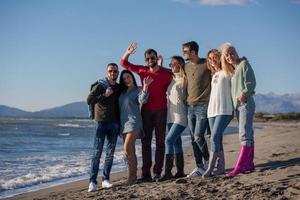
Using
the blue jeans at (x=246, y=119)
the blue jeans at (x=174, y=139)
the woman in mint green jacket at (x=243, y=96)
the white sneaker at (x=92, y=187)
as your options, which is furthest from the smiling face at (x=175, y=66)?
the white sneaker at (x=92, y=187)

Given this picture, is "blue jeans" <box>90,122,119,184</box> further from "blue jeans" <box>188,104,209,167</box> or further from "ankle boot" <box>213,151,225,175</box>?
"ankle boot" <box>213,151,225,175</box>

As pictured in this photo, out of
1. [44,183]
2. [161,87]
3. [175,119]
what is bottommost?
[44,183]

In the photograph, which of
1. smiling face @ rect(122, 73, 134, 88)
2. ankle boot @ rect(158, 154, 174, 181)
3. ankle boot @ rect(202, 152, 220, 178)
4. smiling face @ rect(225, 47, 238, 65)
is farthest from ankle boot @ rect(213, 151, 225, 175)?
smiling face @ rect(122, 73, 134, 88)

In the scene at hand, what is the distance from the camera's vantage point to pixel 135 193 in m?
5.81

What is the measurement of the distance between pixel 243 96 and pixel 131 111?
63.4 inches

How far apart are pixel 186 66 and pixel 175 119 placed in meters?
0.81

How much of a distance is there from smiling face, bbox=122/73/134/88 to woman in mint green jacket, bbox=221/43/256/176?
1355 mm

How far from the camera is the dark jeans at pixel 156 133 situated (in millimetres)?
6609

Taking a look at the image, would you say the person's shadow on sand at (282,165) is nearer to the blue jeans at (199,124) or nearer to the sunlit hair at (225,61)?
the blue jeans at (199,124)

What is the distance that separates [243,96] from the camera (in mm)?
6031

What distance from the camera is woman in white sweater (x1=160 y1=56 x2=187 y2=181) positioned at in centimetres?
661

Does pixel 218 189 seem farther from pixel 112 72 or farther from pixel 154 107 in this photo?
pixel 112 72

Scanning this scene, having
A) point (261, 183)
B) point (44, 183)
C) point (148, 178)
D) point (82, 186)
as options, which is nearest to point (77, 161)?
point (44, 183)

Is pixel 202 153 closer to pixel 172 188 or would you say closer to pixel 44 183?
pixel 172 188
